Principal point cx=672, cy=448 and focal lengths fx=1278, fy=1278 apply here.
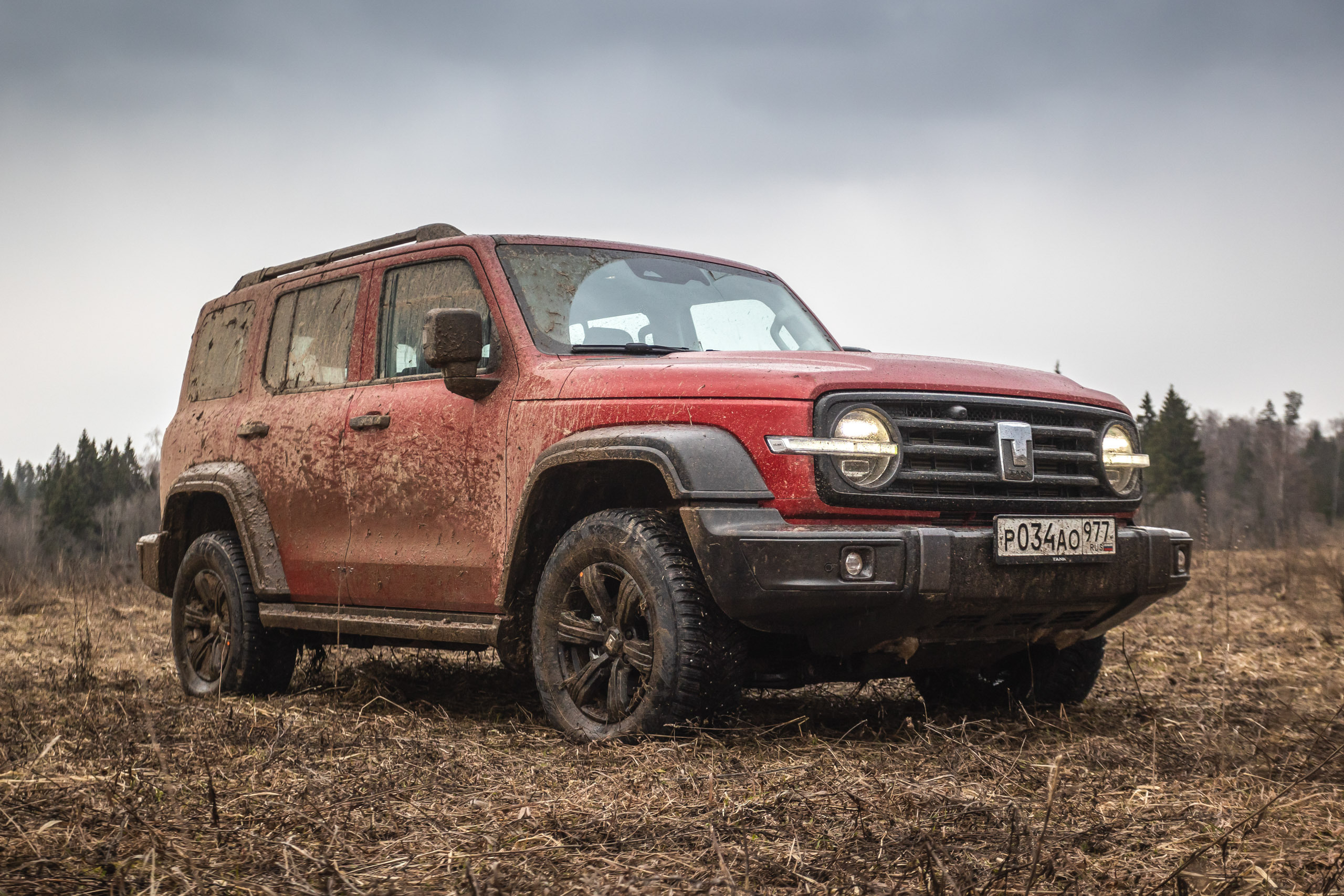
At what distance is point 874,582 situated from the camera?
3.80 metres

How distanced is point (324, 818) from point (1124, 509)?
310cm

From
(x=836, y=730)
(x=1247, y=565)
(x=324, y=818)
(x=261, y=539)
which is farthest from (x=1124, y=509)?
(x=1247, y=565)

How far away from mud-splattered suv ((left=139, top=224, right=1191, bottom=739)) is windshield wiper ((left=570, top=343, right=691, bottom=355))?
0.18 ft

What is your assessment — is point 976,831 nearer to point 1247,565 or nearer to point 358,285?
point 358,285

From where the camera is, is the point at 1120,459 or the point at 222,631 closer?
the point at 1120,459

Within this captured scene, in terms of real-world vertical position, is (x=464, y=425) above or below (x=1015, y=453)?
above

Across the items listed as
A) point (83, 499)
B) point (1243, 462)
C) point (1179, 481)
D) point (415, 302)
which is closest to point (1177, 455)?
point (1179, 481)

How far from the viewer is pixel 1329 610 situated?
934 cm

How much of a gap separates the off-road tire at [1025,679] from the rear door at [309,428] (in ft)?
8.65

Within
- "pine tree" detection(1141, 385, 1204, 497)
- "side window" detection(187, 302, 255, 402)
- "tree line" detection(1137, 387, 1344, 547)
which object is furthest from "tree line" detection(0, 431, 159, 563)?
"pine tree" detection(1141, 385, 1204, 497)

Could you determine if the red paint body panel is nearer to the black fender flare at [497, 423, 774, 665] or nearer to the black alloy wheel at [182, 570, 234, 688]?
the black fender flare at [497, 423, 774, 665]

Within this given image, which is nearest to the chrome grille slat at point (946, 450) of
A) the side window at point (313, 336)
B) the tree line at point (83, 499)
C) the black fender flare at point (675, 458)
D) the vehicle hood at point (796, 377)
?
the vehicle hood at point (796, 377)

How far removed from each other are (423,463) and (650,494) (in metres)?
1.03

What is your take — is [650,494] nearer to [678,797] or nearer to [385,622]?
[385,622]
